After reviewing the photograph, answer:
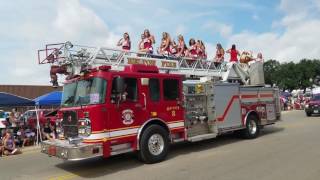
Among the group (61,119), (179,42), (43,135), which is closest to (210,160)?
(61,119)

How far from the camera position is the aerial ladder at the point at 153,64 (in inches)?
401

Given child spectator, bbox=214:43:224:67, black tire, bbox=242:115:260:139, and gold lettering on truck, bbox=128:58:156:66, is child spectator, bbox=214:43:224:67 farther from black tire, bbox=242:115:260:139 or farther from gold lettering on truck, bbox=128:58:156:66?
gold lettering on truck, bbox=128:58:156:66

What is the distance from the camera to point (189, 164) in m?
9.66

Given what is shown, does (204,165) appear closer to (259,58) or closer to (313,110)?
(259,58)

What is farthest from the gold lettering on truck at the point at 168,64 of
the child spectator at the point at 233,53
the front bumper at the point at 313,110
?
the front bumper at the point at 313,110

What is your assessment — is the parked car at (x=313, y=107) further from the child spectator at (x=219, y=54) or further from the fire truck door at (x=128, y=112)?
the fire truck door at (x=128, y=112)

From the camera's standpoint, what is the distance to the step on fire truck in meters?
9.12

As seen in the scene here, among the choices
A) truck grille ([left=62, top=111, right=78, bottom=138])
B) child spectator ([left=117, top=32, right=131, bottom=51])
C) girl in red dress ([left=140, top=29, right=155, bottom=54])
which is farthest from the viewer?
girl in red dress ([left=140, top=29, right=155, bottom=54])

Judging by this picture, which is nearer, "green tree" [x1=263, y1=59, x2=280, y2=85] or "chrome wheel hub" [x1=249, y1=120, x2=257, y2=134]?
"chrome wheel hub" [x1=249, y1=120, x2=257, y2=134]

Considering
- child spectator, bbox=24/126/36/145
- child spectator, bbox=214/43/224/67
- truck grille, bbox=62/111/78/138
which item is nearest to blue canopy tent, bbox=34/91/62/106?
child spectator, bbox=24/126/36/145

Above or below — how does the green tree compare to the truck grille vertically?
above

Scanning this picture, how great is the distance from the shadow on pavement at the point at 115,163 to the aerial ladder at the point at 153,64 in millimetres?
2398

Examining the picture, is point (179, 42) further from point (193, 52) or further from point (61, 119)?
point (61, 119)

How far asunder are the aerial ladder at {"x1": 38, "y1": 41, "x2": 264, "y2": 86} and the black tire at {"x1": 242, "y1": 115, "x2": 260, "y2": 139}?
1.81 m
